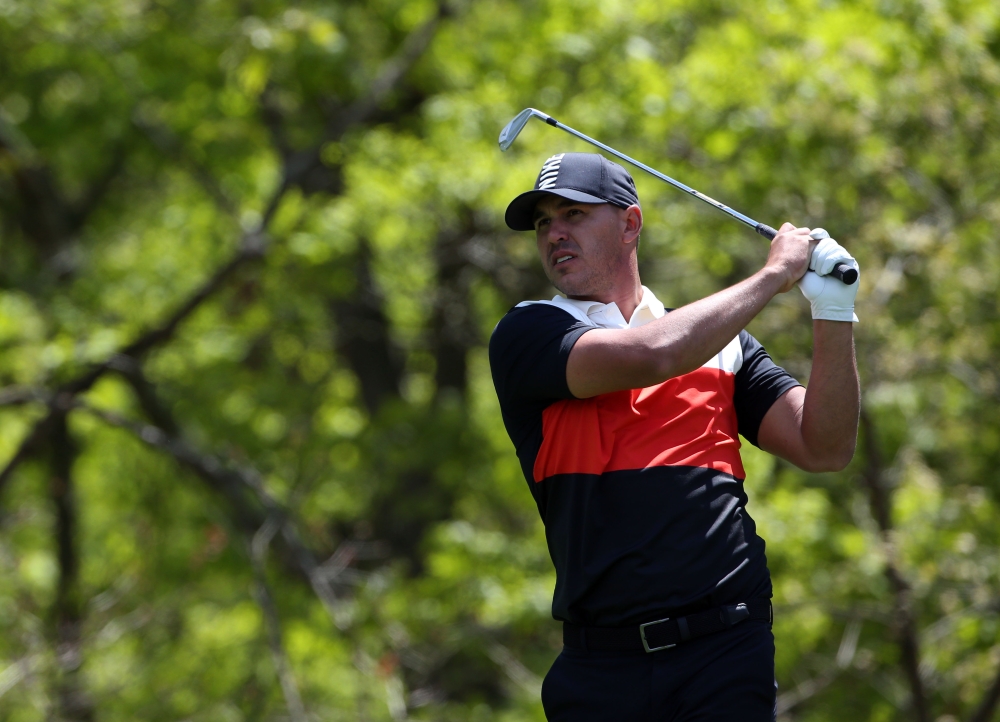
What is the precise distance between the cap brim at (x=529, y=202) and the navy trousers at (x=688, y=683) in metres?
0.96

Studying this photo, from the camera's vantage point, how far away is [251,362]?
1179 cm

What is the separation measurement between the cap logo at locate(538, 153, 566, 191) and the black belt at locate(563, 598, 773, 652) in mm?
960

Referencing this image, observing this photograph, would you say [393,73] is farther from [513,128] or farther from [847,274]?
[847,274]

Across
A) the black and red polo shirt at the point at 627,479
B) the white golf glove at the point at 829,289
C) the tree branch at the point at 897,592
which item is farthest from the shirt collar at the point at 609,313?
the tree branch at the point at 897,592

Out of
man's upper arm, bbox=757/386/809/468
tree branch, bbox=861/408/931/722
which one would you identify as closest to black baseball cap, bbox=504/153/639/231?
man's upper arm, bbox=757/386/809/468

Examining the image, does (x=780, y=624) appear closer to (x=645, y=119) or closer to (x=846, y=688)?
(x=846, y=688)

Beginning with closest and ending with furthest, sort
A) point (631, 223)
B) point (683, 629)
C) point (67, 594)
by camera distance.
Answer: point (683, 629)
point (631, 223)
point (67, 594)

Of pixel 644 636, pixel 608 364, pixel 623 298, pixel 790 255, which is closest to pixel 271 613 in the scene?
pixel 623 298

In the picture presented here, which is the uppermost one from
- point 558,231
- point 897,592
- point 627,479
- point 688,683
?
point 558,231

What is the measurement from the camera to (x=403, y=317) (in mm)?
13609

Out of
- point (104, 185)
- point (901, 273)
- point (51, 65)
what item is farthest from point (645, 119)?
point (104, 185)

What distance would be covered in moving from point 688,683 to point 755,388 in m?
0.69

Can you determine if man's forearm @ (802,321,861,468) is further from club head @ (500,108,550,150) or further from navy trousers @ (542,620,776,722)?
club head @ (500,108,550,150)

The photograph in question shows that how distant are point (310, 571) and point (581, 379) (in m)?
4.81
